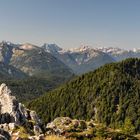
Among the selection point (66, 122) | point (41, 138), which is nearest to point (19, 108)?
point (41, 138)

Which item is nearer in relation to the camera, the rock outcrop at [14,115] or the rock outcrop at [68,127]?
the rock outcrop at [14,115]

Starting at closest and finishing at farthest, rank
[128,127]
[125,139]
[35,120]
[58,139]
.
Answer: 1. [58,139]
2. [35,120]
3. [125,139]
4. [128,127]

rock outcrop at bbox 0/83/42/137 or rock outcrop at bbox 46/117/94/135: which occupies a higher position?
rock outcrop at bbox 0/83/42/137

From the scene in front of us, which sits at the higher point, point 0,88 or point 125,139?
point 0,88

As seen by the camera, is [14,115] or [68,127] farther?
[68,127]

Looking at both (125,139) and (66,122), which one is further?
(66,122)

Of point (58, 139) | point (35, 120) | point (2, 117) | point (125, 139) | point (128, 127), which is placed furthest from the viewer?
point (128, 127)

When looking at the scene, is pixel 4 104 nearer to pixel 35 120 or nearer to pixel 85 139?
pixel 35 120

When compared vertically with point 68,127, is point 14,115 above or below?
above

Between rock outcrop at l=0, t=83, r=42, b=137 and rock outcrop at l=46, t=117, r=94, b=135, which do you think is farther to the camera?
rock outcrop at l=46, t=117, r=94, b=135

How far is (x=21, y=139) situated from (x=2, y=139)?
6666 mm

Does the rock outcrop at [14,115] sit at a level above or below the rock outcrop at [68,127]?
above

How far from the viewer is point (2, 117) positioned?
220 ft

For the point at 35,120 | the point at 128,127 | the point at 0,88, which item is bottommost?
the point at 128,127
